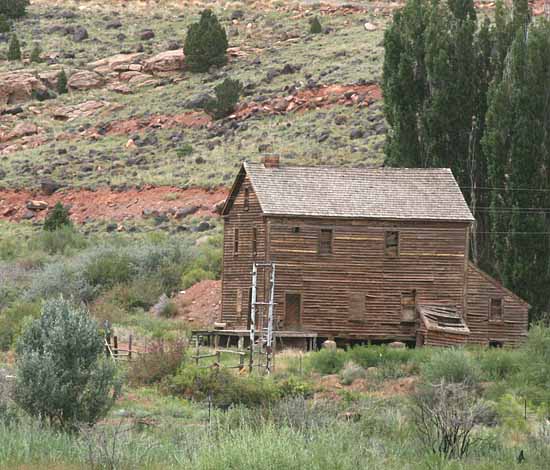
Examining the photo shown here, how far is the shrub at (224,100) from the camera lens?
3105 inches

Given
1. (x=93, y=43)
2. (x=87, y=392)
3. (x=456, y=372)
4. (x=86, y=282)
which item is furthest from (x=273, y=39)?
(x=87, y=392)

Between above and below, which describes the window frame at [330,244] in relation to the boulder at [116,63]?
below

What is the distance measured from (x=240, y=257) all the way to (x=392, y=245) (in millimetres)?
5026

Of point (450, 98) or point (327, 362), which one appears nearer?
point (327, 362)

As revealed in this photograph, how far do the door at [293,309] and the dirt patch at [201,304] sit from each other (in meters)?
4.66

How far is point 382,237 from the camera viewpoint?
1624 inches

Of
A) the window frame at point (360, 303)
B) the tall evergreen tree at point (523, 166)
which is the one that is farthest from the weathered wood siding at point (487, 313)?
the window frame at point (360, 303)

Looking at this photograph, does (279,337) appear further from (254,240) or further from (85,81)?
(85,81)

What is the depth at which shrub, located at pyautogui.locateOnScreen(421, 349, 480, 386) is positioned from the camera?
31.5 meters

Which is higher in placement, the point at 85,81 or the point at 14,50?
the point at 14,50

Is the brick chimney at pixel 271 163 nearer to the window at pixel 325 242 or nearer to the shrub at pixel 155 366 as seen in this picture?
the window at pixel 325 242

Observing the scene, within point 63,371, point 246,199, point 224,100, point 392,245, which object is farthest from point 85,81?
point 63,371

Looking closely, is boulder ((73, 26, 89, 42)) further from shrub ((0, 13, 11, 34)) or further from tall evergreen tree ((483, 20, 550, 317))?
tall evergreen tree ((483, 20, 550, 317))

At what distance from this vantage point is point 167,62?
91312 millimetres
